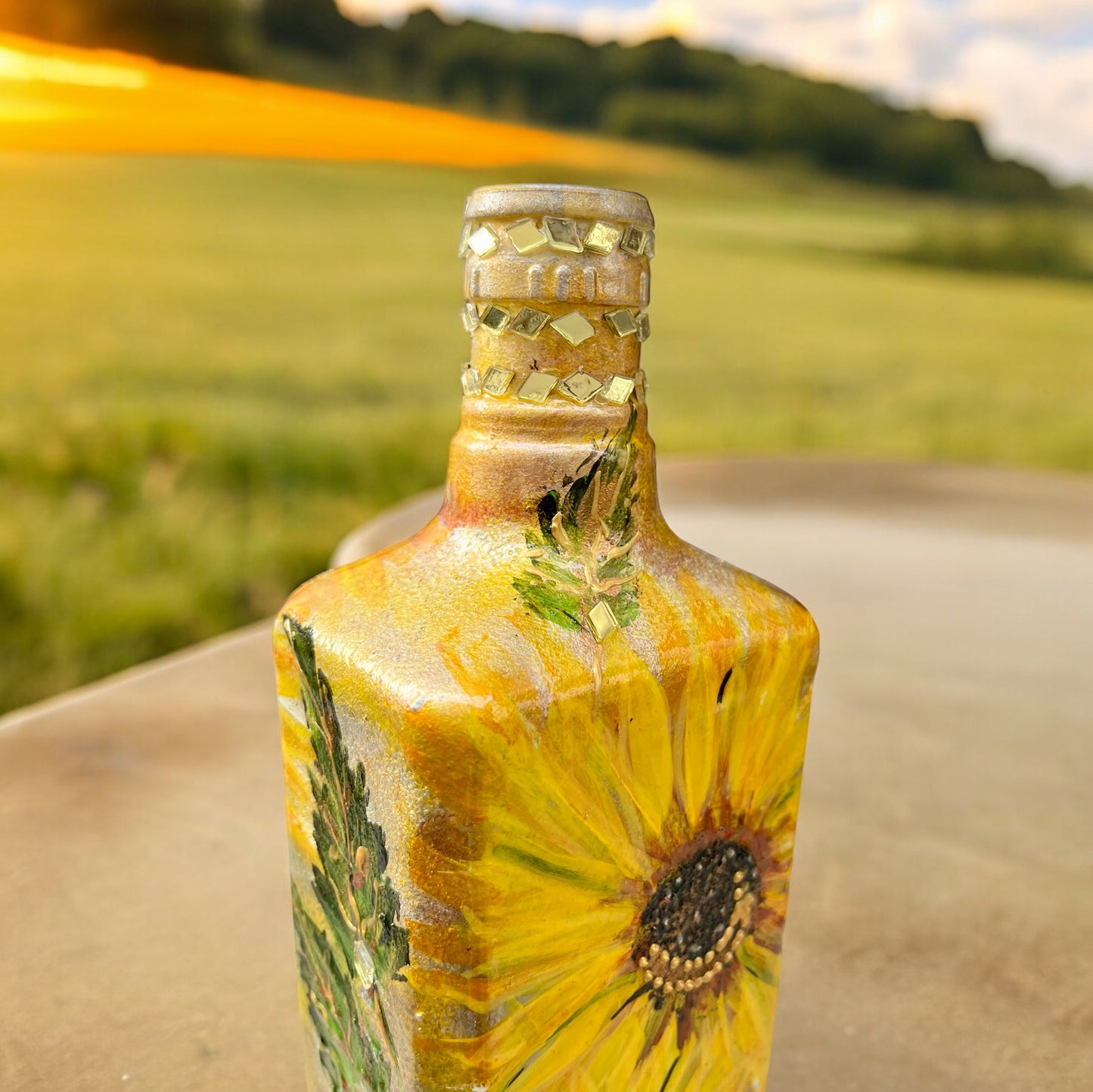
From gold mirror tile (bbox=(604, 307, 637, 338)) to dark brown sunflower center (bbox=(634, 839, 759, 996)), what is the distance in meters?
0.21

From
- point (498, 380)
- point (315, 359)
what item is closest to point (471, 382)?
point (498, 380)

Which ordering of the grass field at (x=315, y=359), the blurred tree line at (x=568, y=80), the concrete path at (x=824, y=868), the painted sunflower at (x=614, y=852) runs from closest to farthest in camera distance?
the painted sunflower at (x=614, y=852) → the concrete path at (x=824, y=868) → the grass field at (x=315, y=359) → the blurred tree line at (x=568, y=80)

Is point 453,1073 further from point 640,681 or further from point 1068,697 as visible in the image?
point 1068,697

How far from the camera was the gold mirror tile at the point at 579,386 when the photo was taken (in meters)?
0.37

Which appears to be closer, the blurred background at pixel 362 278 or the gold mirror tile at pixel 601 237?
the gold mirror tile at pixel 601 237

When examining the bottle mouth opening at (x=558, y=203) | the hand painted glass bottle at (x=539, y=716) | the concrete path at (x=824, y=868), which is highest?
the bottle mouth opening at (x=558, y=203)

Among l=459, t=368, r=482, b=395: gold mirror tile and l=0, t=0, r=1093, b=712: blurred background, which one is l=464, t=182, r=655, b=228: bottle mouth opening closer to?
l=459, t=368, r=482, b=395: gold mirror tile

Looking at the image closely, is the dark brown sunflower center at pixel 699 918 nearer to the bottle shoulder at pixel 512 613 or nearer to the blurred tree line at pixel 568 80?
the bottle shoulder at pixel 512 613

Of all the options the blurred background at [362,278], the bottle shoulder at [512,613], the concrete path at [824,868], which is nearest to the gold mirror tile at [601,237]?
the bottle shoulder at [512,613]

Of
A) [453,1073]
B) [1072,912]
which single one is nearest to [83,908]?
[453,1073]

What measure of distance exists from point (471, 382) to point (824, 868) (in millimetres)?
475

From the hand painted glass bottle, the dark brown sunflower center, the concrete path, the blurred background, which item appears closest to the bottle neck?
the hand painted glass bottle

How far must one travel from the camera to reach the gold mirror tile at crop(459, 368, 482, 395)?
0.38 metres

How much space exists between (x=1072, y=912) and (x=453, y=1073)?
0.47 metres
